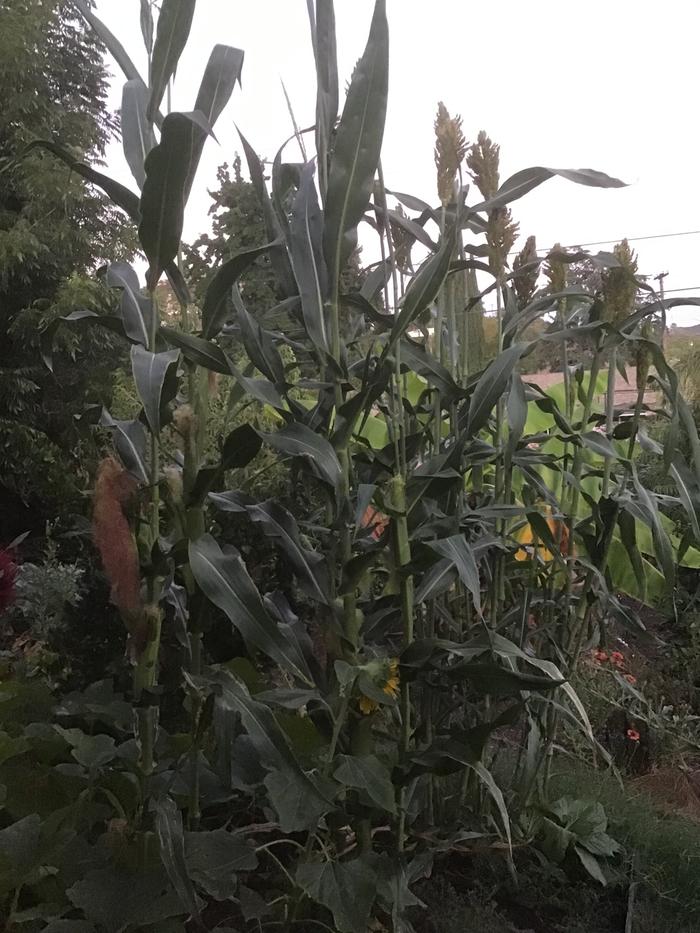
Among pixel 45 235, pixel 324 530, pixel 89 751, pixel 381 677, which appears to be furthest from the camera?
pixel 45 235

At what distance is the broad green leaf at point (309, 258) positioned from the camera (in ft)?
3.33

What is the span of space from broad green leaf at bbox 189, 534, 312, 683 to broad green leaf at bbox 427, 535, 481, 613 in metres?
0.24

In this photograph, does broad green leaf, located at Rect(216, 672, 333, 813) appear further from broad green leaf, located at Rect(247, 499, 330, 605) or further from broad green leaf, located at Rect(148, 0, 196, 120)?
broad green leaf, located at Rect(148, 0, 196, 120)

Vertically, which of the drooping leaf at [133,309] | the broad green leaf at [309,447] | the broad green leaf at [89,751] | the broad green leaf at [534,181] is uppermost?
the broad green leaf at [534,181]

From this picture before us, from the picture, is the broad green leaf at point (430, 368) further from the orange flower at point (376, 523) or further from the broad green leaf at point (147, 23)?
the broad green leaf at point (147, 23)

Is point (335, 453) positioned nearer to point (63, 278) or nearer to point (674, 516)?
point (674, 516)

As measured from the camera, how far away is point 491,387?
1.06 metres

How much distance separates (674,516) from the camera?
3.25m

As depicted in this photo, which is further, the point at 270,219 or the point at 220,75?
the point at 270,219

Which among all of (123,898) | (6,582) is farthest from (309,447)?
(6,582)

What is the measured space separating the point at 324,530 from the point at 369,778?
38 cm

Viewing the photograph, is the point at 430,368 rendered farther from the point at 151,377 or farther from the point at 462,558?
the point at 151,377

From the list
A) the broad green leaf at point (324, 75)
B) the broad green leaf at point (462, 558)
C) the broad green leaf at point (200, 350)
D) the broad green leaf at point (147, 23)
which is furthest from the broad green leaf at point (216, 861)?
the broad green leaf at point (147, 23)

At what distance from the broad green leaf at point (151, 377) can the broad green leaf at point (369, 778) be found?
497 mm
